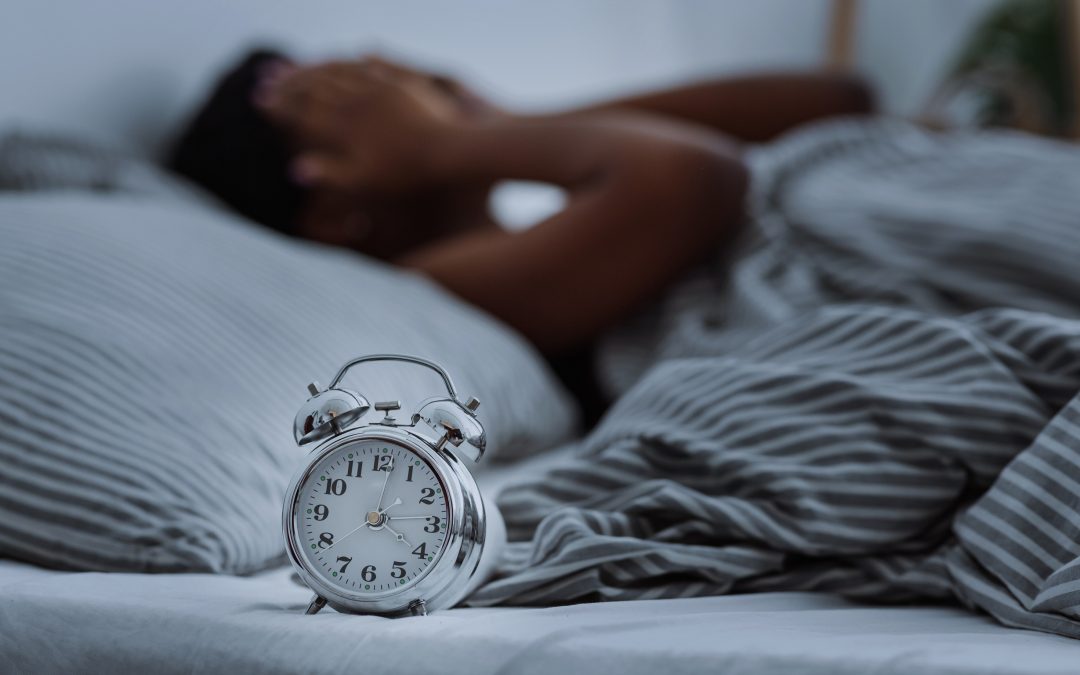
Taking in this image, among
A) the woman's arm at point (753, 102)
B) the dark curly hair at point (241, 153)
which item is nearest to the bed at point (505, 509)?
the dark curly hair at point (241, 153)

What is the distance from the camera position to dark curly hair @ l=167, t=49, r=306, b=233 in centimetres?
140

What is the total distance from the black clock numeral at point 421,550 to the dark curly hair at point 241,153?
0.95 metres

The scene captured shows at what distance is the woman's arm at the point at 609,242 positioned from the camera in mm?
1239

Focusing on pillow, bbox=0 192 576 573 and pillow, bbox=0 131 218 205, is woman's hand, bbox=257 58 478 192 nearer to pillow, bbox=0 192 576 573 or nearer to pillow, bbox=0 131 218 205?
pillow, bbox=0 131 218 205

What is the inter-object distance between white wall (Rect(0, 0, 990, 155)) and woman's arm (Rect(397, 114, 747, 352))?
465 millimetres

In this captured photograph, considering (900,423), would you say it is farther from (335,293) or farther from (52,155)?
(52,155)

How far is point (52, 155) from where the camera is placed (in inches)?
46.1

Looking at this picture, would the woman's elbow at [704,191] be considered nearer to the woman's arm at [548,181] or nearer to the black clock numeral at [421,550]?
the woman's arm at [548,181]

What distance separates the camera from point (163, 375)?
745 millimetres

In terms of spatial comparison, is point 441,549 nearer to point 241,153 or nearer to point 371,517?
point 371,517

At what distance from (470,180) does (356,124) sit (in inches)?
6.4

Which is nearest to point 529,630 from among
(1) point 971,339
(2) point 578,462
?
(2) point 578,462

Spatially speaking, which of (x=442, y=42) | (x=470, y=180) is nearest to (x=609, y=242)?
(x=470, y=180)

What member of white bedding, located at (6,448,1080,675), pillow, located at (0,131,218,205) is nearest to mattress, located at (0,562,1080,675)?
white bedding, located at (6,448,1080,675)
